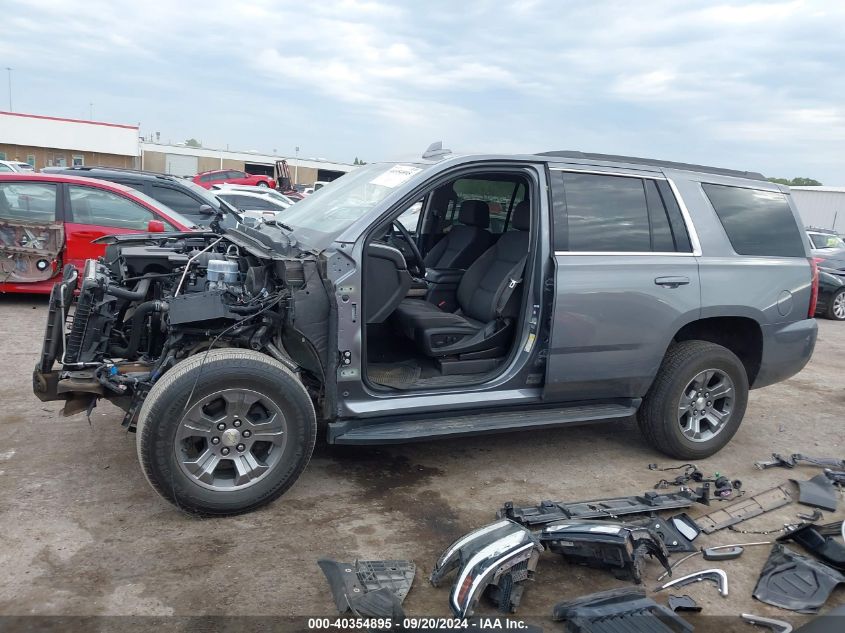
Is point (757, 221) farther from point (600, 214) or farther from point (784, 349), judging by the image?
point (600, 214)

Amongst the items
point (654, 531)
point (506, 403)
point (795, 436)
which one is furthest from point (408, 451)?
point (795, 436)

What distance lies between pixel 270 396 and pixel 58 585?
1.25m

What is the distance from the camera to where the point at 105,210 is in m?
8.14

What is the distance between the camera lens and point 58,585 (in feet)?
9.86

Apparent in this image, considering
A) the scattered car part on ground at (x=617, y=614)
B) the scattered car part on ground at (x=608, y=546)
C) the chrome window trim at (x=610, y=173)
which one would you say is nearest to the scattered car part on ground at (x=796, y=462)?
the scattered car part on ground at (x=608, y=546)

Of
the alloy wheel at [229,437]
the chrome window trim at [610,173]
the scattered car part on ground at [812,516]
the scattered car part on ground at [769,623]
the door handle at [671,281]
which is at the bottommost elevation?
the scattered car part on ground at [769,623]

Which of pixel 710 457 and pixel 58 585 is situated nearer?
pixel 58 585

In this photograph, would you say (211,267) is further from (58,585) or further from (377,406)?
(58,585)

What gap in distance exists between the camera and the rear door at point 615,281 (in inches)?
168

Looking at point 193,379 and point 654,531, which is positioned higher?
point 193,379

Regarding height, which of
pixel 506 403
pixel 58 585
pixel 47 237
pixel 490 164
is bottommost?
pixel 58 585

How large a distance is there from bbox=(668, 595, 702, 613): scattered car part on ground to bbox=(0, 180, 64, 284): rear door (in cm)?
737

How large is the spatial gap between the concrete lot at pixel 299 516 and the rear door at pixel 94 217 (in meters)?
2.66

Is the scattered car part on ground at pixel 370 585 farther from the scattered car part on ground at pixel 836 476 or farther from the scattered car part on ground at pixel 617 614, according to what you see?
the scattered car part on ground at pixel 836 476
